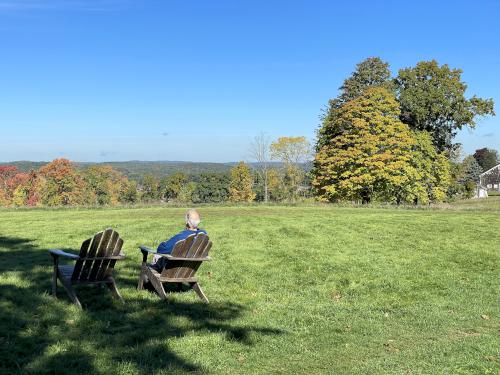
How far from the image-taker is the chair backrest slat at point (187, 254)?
24.2 feet

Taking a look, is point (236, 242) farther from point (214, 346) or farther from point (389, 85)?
→ point (389, 85)

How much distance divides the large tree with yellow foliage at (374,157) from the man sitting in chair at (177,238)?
32.9 m

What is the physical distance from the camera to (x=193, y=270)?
308 inches

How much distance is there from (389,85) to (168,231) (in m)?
37.0

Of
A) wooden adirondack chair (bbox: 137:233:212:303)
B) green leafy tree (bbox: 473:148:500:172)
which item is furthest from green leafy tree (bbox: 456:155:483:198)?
wooden adirondack chair (bbox: 137:233:212:303)

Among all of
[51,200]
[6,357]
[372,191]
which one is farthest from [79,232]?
[51,200]

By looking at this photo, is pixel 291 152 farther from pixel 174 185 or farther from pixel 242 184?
pixel 174 185

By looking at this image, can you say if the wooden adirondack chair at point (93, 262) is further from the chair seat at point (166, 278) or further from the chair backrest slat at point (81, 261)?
the chair seat at point (166, 278)

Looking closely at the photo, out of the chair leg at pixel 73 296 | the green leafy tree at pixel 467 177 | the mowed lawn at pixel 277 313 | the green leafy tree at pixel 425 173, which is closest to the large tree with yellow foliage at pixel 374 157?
the green leafy tree at pixel 425 173

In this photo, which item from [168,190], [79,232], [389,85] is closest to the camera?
[79,232]

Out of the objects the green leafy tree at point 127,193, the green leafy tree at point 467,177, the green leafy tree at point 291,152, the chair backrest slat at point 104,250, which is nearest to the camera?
the chair backrest slat at point 104,250

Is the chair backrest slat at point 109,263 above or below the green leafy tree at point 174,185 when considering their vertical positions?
above

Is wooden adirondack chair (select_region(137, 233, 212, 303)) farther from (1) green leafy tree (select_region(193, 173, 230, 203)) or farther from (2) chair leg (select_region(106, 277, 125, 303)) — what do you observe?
(1) green leafy tree (select_region(193, 173, 230, 203))

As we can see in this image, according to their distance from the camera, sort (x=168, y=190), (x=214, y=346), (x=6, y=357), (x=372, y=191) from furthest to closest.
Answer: (x=168, y=190)
(x=372, y=191)
(x=214, y=346)
(x=6, y=357)
